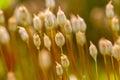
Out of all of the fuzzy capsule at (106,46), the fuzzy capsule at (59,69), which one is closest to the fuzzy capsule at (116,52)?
the fuzzy capsule at (106,46)

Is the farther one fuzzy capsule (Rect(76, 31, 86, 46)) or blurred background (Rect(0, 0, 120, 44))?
blurred background (Rect(0, 0, 120, 44))

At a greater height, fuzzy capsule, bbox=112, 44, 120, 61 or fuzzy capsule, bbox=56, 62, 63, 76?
fuzzy capsule, bbox=112, 44, 120, 61

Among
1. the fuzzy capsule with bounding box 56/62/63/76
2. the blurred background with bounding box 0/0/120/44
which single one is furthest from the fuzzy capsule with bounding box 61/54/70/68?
the blurred background with bounding box 0/0/120/44

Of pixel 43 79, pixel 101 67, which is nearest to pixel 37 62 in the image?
pixel 43 79

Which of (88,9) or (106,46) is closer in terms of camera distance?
(106,46)

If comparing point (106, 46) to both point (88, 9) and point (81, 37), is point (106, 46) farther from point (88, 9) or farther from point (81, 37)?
point (88, 9)

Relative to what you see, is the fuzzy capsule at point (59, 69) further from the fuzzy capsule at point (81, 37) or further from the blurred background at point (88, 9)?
the blurred background at point (88, 9)

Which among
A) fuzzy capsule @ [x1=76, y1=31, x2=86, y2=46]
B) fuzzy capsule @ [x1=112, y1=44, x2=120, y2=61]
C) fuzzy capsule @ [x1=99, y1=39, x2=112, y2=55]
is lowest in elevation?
fuzzy capsule @ [x1=112, y1=44, x2=120, y2=61]

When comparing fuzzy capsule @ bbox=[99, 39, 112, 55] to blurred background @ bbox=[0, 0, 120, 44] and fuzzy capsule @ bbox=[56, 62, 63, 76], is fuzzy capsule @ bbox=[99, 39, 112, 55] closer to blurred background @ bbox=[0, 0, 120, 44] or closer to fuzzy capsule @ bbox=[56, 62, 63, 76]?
fuzzy capsule @ bbox=[56, 62, 63, 76]

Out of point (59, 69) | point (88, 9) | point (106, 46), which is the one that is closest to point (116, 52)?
point (106, 46)

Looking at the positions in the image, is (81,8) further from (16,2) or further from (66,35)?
(66,35)

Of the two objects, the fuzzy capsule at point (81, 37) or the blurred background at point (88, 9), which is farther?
the blurred background at point (88, 9)
